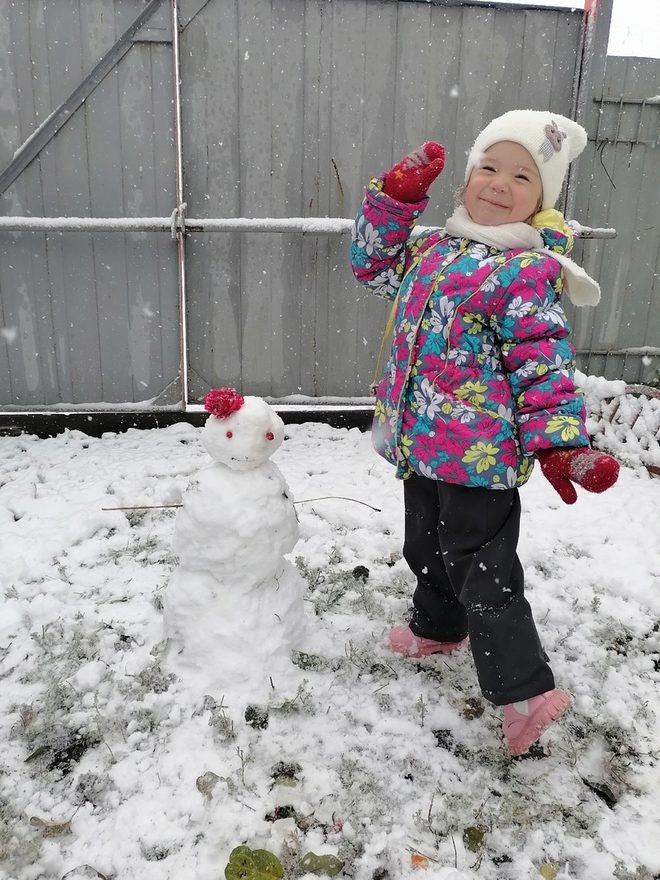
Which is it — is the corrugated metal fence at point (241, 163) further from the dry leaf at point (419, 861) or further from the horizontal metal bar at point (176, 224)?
the dry leaf at point (419, 861)

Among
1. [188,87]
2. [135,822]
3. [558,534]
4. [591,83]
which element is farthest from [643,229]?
[135,822]

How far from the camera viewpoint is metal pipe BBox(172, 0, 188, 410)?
3852mm

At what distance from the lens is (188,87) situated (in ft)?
12.9

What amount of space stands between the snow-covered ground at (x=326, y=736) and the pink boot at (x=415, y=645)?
0.14ft

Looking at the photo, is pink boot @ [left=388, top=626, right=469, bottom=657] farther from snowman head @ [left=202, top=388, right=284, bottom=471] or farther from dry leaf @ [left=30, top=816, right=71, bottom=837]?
dry leaf @ [left=30, top=816, right=71, bottom=837]

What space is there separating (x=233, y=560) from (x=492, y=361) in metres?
0.98

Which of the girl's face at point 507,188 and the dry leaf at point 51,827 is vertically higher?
the girl's face at point 507,188

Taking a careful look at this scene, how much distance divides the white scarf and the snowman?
0.79 m

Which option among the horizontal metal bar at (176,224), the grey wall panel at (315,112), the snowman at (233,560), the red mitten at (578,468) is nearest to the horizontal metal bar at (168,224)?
the horizontal metal bar at (176,224)

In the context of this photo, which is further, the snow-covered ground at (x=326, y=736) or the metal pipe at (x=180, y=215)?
the metal pipe at (x=180, y=215)

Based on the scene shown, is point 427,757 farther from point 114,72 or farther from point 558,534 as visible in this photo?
point 114,72

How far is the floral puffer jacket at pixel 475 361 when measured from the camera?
160 cm

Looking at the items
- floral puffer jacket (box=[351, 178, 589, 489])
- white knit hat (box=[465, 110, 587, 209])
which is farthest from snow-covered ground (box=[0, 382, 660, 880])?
white knit hat (box=[465, 110, 587, 209])

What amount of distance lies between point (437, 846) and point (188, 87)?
4084 millimetres
